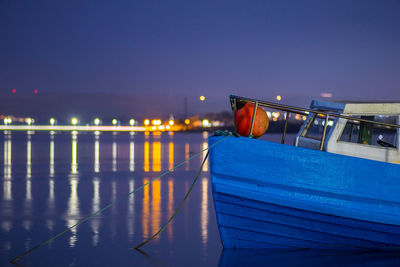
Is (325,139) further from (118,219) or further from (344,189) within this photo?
(118,219)

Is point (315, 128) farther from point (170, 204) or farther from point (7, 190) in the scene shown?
point (7, 190)

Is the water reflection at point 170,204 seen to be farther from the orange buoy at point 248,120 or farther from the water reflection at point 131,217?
the orange buoy at point 248,120

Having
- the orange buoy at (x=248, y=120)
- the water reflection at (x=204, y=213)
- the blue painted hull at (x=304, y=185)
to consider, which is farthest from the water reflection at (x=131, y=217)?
the orange buoy at (x=248, y=120)

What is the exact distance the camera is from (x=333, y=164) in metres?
8.03

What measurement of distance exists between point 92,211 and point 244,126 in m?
5.38

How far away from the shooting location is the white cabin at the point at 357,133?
8.19 meters

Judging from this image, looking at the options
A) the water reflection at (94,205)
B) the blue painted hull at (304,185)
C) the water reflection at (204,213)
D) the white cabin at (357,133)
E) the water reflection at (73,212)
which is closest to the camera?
the blue painted hull at (304,185)

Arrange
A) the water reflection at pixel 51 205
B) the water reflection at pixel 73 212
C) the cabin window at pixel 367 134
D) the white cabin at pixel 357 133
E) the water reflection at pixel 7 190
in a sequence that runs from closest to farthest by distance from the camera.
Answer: the white cabin at pixel 357 133 → the cabin window at pixel 367 134 → the water reflection at pixel 73 212 → the water reflection at pixel 51 205 → the water reflection at pixel 7 190

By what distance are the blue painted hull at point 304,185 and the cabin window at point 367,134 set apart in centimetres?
72

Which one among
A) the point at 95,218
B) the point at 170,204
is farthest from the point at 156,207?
the point at 95,218

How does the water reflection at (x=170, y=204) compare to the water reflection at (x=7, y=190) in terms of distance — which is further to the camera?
the water reflection at (x=7, y=190)

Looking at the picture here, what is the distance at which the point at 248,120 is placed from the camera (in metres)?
8.34

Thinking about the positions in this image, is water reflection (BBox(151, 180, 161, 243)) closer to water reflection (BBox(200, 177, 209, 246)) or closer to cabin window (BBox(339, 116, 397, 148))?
water reflection (BBox(200, 177, 209, 246))

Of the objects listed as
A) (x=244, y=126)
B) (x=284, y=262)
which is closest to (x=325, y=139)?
(x=244, y=126)
